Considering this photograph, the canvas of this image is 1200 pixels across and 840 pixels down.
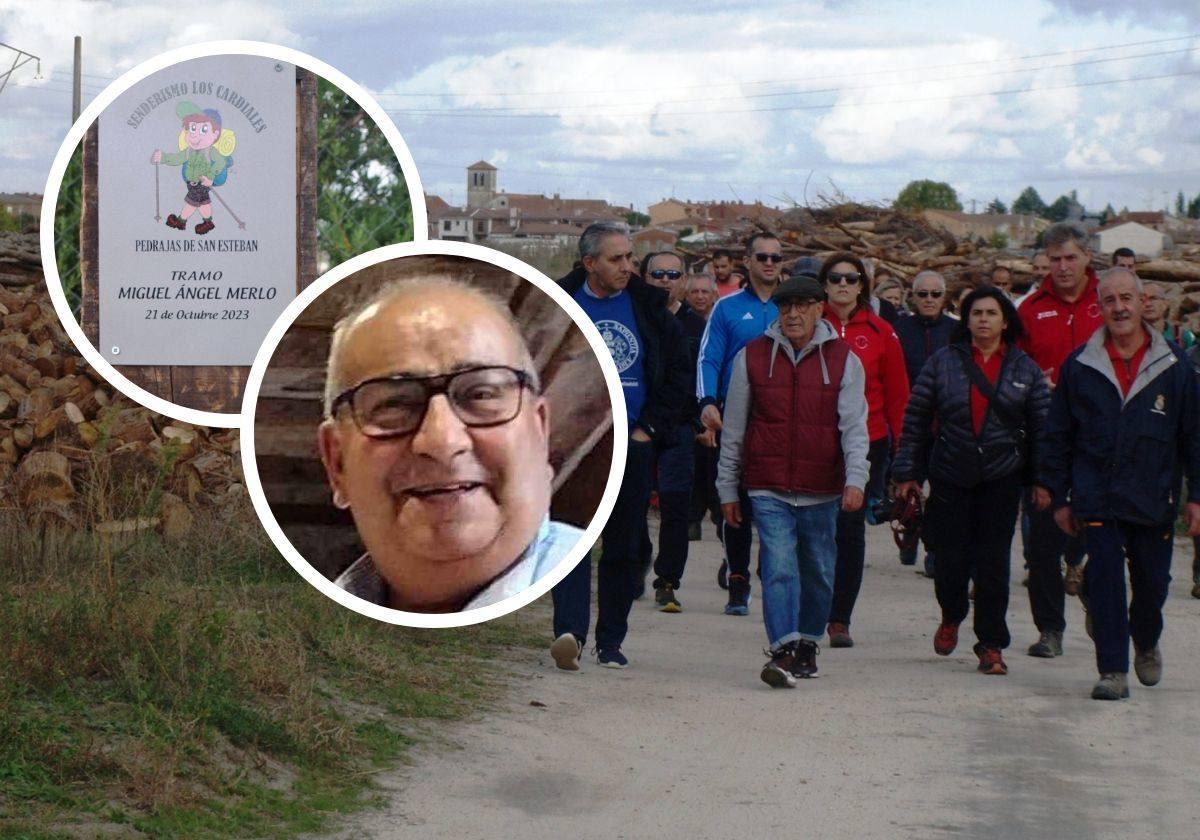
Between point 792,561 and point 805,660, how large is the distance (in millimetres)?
535

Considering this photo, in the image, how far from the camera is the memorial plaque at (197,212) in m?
5.60

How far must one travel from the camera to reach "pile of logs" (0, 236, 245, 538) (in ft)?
34.6

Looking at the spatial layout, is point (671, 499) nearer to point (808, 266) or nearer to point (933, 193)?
point (808, 266)

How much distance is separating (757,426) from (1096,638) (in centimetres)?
192

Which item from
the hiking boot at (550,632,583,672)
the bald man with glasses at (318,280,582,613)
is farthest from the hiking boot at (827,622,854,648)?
the bald man with glasses at (318,280,582,613)

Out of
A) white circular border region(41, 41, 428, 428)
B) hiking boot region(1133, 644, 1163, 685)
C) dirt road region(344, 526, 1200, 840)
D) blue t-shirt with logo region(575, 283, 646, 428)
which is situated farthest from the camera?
hiking boot region(1133, 644, 1163, 685)

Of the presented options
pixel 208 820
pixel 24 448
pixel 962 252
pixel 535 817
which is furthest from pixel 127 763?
pixel 962 252

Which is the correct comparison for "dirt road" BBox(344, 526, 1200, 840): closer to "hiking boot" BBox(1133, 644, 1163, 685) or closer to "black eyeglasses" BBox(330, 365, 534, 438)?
"hiking boot" BBox(1133, 644, 1163, 685)

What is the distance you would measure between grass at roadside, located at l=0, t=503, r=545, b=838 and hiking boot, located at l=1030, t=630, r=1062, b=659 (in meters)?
3.10

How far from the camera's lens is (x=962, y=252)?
1248 inches

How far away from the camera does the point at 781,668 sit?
8.81 m

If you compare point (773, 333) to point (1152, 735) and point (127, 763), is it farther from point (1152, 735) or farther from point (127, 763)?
point (127, 763)

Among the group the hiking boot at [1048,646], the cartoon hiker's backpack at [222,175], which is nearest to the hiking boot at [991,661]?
the hiking boot at [1048,646]

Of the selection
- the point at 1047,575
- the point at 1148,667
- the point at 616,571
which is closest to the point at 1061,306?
the point at 1047,575
